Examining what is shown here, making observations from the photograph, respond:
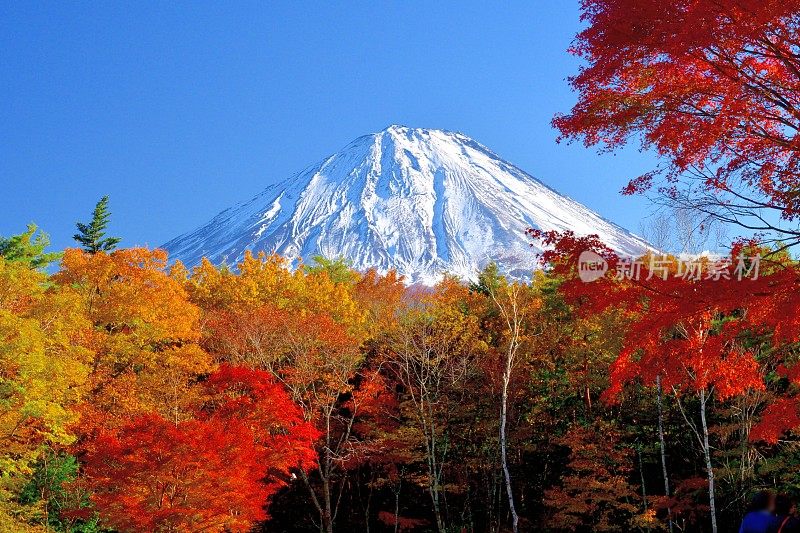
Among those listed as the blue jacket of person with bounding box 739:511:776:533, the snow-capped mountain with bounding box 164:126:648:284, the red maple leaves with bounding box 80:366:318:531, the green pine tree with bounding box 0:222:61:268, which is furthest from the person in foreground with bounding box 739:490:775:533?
the snow-capped mountain with bounding box 164:126:648:284

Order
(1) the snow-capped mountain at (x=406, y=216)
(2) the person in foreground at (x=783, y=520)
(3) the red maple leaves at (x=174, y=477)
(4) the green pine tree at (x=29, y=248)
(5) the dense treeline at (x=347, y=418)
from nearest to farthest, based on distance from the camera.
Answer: (2) the person in foreground at (x=783, y=520), (3) the red maple leaves at (x=174, y=477), (5) the dense treeline at (x=347, y=418), (4) the green pine tree at (x=29, y=248), (1) the snow-capped mountain at (x=406, y=216)

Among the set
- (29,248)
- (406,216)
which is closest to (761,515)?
(29,248)

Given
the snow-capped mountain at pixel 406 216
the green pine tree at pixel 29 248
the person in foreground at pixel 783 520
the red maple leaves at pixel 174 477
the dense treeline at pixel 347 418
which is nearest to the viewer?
the person in foreground at pixel 783 520

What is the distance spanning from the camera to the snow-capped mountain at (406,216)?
97125mm

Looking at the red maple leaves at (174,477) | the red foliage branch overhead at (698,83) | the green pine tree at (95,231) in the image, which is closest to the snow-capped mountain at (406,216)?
the green pine tree at (95,231)

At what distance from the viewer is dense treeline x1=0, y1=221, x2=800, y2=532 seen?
13031 mm

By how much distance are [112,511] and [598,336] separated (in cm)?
1227

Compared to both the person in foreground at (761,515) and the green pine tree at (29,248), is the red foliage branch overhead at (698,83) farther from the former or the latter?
the green pine tree at (29,248)

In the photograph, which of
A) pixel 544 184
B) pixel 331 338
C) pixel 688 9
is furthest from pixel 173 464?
pixel 544 184

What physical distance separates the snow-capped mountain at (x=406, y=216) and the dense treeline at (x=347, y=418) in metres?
67.1

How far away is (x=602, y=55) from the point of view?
22.2ft

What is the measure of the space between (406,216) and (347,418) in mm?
94018

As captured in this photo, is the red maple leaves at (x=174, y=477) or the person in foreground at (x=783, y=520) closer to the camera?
the person in foreground at (x=783, y=520)

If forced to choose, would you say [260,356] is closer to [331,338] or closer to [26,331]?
[331,338]
